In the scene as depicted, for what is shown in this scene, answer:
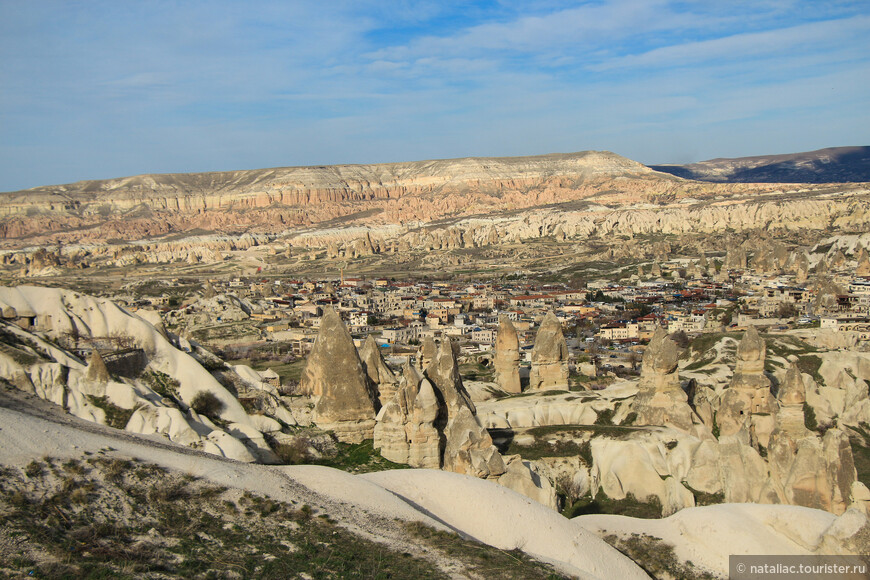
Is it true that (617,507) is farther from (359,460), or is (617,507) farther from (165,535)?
(165,535)

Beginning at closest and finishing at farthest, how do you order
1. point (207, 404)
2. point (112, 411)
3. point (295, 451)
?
point (295, 451), point (112, 411), point (207, 404)

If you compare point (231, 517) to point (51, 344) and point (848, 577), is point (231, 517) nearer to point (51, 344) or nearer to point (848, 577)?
point (848, 577)

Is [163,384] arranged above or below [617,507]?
above

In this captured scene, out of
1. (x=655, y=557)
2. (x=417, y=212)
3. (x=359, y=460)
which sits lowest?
(x=655, y=557)

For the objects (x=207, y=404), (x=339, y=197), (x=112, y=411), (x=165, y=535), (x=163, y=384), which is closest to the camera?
(x=165, y=535)

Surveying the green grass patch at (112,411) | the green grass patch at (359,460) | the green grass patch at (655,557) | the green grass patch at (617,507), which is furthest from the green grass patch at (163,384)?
the green grass patch at (655,557)

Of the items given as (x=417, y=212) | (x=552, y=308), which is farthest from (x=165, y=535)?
(x=417, y=212)

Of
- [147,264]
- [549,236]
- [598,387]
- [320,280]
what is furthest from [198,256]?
[598,387]

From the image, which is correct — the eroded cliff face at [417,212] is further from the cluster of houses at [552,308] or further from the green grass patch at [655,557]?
the green grass patch at [655,557]
